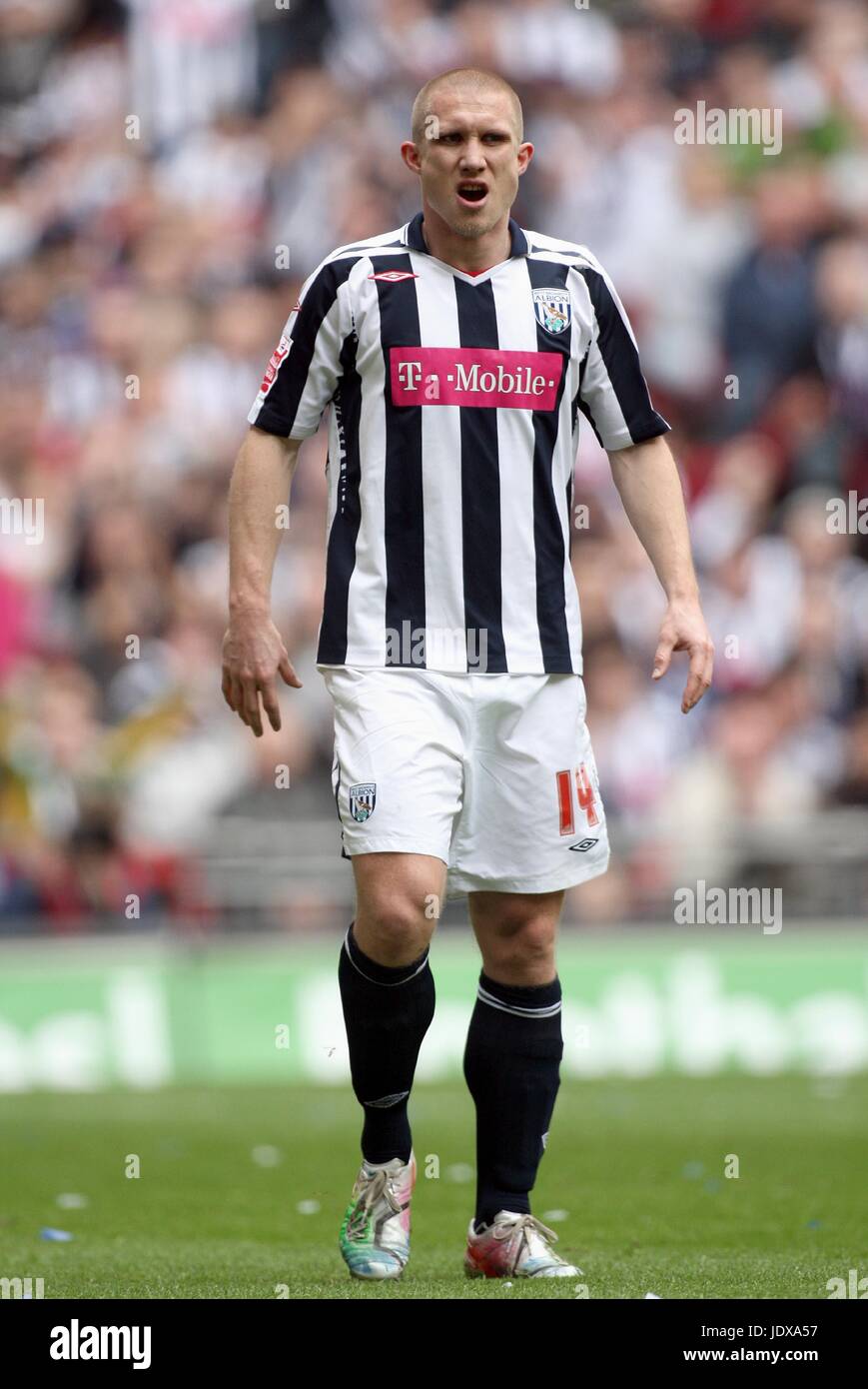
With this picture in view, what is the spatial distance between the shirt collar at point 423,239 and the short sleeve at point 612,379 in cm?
14

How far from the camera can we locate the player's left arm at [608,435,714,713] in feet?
15.3

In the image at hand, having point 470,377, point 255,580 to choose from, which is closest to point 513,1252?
point 255,580

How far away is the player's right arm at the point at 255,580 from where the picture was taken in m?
4.62

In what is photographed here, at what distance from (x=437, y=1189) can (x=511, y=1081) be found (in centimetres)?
194

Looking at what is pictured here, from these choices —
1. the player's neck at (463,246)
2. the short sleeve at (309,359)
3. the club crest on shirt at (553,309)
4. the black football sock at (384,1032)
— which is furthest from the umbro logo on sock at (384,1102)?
the player's neck at (463,246)

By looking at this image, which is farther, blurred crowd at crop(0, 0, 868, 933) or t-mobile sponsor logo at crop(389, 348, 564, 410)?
blurred crowd at crop(0, 0, 868, 933)

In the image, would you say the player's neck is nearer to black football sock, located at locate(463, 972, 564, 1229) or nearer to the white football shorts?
the white football shorts

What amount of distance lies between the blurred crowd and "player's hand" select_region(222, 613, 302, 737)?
6.21 meters

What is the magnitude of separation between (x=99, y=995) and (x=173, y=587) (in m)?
2.95

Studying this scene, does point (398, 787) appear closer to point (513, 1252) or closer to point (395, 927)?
point (395, 927)

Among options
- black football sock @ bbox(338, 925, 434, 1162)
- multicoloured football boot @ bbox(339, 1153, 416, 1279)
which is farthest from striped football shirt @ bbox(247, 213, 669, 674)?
multicoloured football boot @ bbox(339, 1153, 416, 1279)

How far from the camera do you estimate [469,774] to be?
466 centimetres

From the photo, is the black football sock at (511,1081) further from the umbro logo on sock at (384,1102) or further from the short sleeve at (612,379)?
the short sleeve at (612,379)
